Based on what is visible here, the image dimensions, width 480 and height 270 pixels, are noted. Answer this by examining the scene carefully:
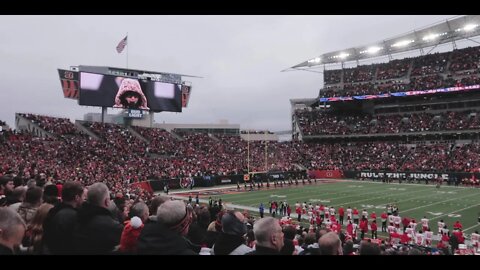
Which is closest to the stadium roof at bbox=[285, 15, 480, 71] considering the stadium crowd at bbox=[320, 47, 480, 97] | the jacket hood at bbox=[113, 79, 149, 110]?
the stadium crowd at bbox=[320, 47, 480, 97]

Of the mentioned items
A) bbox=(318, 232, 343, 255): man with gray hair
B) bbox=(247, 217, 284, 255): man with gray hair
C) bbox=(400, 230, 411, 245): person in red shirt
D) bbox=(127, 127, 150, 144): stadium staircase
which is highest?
bbox=(127, 127, 150, 144): stadium staircase

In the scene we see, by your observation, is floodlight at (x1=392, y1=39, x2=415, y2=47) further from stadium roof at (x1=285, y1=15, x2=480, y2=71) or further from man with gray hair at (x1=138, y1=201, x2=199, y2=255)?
man with gray hair at (x1=138, y1=201, x2=199, y2=255)

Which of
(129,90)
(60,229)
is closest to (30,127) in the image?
(129,90)

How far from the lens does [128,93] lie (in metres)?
45.2

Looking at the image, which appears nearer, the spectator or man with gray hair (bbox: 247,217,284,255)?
man with gray hair (bbox: 247,217,284,255)

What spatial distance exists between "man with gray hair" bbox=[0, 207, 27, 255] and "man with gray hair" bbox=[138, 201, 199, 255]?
0.97 metres

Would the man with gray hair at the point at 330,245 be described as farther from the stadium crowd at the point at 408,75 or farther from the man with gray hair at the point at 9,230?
the stadium crowd at the point at 408,75

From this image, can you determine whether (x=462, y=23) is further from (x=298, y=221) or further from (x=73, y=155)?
(x=73, y=155)

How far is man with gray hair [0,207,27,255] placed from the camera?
120 inches

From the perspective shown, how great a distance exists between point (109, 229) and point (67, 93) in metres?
43.4

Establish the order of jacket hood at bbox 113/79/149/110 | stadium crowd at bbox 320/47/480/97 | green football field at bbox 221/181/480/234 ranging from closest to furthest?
green football field at bbox 221/181/480/234, jacket hood at bbox 113/79/149/110, stadium crowd at bbox 320/47/480/97

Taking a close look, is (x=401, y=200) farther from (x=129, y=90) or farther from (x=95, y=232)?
(x=129, y=90)

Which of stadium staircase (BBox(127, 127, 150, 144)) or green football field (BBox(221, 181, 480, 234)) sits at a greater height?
stadium staircase (BBox(127, 127, 150, 144))
